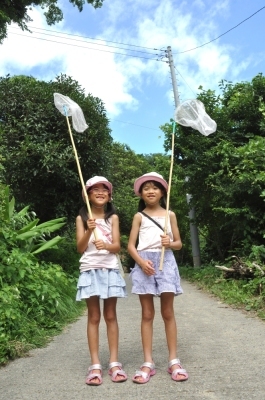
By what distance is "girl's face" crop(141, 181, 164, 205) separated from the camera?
3543mm

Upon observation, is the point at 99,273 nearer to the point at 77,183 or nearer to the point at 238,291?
the point at 238,291

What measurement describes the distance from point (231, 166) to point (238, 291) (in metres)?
3.36

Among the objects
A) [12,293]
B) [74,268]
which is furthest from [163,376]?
[74,268]

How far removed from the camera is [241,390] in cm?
286

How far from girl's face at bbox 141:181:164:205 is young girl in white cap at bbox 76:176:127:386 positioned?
12.2 inches

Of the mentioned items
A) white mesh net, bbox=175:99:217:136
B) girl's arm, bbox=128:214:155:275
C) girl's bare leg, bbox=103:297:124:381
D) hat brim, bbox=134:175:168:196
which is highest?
white mesh net, bbox=175:99:217:136

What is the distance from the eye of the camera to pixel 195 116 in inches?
161

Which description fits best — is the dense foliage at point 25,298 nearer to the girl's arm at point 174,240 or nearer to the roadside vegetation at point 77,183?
the roadside vegetation at point 77,183

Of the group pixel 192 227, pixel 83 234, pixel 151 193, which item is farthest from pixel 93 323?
pixel 192 227

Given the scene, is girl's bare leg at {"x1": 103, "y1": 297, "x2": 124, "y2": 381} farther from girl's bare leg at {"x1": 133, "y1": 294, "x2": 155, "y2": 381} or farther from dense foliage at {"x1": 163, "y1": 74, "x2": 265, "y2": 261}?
dense foliage at {"x1": 163, "y1": 74, "x2": 265, "y2": 261}

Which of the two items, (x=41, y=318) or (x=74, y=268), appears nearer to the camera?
(x=41, y=318)

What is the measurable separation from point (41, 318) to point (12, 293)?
0.69 meters

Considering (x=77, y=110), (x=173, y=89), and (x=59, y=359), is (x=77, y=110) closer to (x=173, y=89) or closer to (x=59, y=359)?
(x=59, y=359)

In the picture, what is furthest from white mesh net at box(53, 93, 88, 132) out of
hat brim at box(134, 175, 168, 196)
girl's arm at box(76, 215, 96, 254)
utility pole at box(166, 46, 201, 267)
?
utility pole at box(166, 46, 201, 267)
